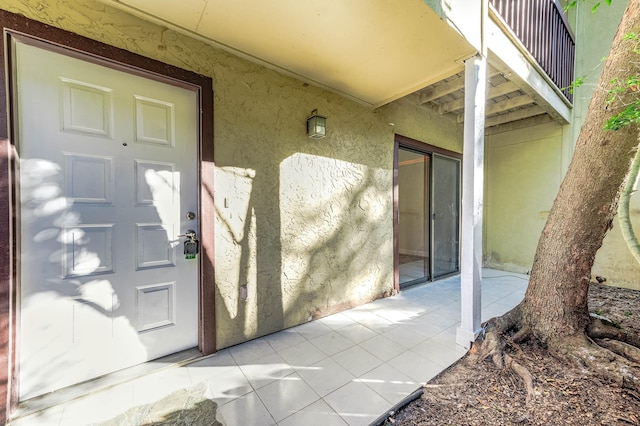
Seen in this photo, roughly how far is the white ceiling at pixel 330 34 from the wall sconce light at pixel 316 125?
40 centimetres

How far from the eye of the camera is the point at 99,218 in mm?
1749

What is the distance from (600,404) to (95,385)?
10.4 feet

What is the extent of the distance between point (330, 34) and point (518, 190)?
4633 millimetres

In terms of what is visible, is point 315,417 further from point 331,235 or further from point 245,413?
point 331,235

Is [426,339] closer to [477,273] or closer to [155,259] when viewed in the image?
[477,273]

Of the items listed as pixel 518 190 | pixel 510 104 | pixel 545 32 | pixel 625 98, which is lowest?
pixel 518 190

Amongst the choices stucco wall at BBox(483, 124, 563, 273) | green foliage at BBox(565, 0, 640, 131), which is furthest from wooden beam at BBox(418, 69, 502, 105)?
stucco wall at BBox(483, 124, 563, 273)

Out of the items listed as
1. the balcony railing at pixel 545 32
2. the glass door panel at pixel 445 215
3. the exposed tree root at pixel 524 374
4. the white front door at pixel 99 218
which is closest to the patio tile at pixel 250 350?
the white front door at pixel 99 218

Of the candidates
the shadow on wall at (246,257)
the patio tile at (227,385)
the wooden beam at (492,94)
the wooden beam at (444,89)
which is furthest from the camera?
Result: the wooden beam at (492,94)

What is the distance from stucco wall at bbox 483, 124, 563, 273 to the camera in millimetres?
4406

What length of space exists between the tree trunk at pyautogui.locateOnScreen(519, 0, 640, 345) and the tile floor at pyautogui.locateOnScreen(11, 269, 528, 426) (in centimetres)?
73

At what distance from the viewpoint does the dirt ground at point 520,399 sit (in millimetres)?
1442

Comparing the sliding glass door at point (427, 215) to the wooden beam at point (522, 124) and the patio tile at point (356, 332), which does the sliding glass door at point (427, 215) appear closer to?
the wooden beam at point (522, 124)

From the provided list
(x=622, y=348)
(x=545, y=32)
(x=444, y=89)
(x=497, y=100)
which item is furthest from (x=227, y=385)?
(x=545, y=32)
